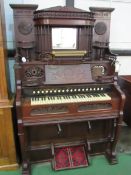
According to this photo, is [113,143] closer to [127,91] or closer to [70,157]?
[70,157]

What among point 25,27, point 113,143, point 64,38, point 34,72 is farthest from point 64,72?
point 113,143

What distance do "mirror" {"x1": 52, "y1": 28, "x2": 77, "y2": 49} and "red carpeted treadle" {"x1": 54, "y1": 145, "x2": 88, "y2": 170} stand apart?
121cm

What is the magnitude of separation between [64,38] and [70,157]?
1.39 metres

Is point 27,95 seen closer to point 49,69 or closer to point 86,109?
point 49,69

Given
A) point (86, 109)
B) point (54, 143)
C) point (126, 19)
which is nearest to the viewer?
point (86, 109)

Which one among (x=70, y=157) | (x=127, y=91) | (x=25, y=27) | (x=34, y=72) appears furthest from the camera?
(x=127, y=91)

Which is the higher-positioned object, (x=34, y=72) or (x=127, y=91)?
(x=34, y=72)

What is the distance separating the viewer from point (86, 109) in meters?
A: 1.91

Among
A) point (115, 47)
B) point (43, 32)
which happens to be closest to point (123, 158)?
point (115, 47)

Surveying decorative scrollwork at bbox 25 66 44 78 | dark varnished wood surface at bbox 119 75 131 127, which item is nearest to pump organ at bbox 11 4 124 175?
decorative scrollwork at bbox 25 66 44 78

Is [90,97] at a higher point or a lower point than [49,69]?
lower

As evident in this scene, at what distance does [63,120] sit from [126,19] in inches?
70.6

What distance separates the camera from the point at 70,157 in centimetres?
221

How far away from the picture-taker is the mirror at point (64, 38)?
6.79 ft
